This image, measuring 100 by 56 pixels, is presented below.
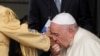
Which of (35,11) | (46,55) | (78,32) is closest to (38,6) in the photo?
(35,11)

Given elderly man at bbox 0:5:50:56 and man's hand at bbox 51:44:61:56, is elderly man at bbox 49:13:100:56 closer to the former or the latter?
man's hand at bbox 51:44:61:56

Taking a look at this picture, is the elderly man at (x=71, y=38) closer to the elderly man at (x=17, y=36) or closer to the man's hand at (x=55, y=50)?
the man's hand at (x=55, y=50)

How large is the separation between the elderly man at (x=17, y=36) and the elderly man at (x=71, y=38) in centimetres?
10

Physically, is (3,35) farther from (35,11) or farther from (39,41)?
(35,11)

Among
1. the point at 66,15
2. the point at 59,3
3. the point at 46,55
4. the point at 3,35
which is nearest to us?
the point at 3,35

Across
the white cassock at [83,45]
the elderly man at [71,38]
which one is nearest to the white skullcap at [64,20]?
the elderly man at [71,38]

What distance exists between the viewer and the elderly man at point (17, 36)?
10.0ft

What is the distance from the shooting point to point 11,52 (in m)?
3.19

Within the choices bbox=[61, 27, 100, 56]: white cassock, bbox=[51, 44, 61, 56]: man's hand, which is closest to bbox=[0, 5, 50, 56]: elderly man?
bbox=[51, 44, 61, 56]: man's hand

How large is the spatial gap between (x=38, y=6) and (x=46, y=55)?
2.15ft

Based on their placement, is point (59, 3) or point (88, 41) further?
point (59, 3)

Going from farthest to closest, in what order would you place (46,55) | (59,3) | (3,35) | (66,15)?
(59,3) → (46,55) → (66,15) → (3,35)

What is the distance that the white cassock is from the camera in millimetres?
3078

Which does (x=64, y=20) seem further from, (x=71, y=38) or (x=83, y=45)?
(x=83, y=45)
